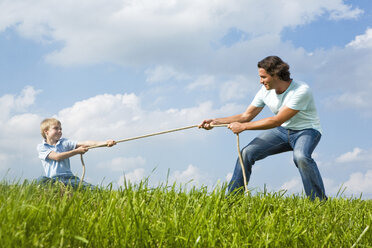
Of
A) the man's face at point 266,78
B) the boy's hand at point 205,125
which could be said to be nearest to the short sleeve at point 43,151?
the boy's hand at point 205,125

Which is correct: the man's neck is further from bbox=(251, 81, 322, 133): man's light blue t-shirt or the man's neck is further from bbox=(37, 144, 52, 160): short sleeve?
bbox=(37, 144, 52, 160): short sleeve

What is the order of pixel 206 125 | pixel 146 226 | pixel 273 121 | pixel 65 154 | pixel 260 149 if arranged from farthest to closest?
pixel 65 154 < pixel 260 149 < pixel 206 125 < pixel 273 121 < pixel 146 226

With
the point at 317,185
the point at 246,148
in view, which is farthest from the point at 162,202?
the point at 317,185

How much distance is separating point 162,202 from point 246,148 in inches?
83.2

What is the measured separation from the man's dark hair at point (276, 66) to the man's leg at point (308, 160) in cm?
74

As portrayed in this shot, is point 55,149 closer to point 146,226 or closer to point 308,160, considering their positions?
point 308,160

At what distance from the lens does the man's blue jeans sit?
5.13 metres

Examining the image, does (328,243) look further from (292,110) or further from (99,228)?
(292,110)

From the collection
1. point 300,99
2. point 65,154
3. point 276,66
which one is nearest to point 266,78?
point 276,66

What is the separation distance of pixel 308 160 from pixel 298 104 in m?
0.68

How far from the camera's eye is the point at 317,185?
5.25 metres

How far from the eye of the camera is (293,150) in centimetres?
526

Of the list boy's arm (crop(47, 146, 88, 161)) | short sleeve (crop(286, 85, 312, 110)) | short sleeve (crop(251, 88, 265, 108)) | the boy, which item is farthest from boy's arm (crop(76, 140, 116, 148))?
short sleeve (crop(286, 85, 312, 110))

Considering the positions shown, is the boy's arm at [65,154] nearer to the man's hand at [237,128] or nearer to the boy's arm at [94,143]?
the boy's arm at [94,143]
